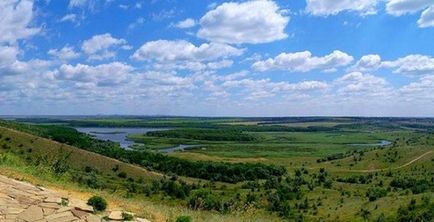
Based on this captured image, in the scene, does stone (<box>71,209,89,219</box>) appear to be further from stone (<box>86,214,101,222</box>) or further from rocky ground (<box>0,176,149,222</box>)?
stone (<box>86,214,101,222</box>)

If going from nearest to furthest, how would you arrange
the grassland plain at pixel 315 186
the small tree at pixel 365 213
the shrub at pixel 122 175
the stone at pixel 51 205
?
the stone at pixel 51 205, the grassland plain at pixel 315 186, the small tree at pixel 365 213, the shrub at pixel 122 175

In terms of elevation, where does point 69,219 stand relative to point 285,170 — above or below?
above

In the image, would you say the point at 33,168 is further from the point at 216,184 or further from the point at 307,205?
the point at 216,184

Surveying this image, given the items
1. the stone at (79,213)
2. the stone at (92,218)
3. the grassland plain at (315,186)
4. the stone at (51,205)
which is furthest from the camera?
the grassland plain at (315,186)

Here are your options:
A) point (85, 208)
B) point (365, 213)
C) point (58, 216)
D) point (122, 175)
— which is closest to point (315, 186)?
point (365, 213)

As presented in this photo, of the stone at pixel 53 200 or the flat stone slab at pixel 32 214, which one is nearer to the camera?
the flat stone slab at pixel 32 214

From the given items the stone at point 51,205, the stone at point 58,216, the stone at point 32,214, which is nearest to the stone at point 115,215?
the stone at point 58,216

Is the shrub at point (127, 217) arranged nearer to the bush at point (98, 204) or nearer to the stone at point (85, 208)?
the bush at point (98, 204)

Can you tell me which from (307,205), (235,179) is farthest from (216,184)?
(307,205)
